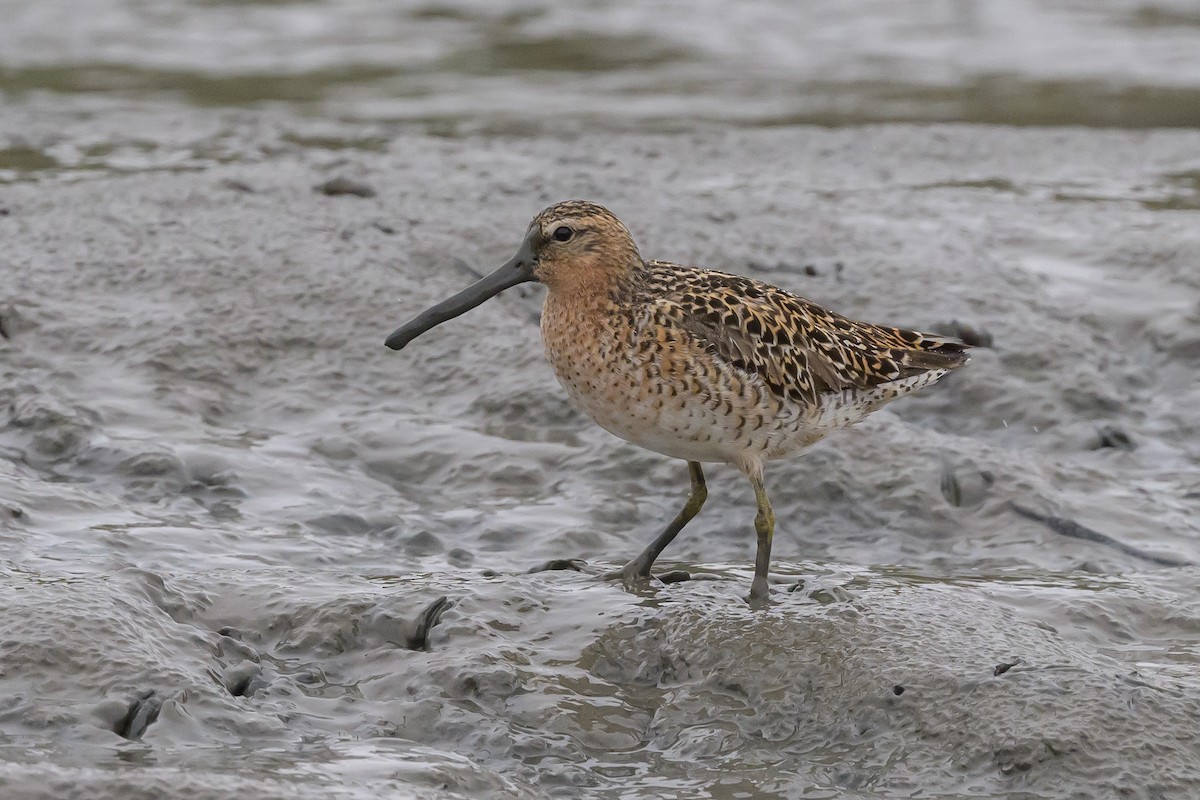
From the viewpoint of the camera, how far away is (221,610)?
4453mm

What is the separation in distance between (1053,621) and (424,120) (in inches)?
287

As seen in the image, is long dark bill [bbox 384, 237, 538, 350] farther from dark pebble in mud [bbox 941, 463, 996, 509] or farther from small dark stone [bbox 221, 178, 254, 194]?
small dark stone [bbox 221, 178, 254, 194]

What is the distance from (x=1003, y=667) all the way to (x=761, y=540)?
36.8 inches

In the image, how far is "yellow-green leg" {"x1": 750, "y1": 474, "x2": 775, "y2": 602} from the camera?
470 cm

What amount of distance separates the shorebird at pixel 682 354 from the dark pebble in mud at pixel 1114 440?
1.50 m

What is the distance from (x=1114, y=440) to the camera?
20.7 ft

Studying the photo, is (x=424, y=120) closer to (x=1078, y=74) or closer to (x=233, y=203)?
(x=233, y=203)

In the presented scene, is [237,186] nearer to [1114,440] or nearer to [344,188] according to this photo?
[344,188]

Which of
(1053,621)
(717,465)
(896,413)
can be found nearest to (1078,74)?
(896,413)

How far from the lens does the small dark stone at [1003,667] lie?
13.5ft

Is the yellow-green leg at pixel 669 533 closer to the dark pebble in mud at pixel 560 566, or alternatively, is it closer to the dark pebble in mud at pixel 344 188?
the dark pebble in mud at pixel 560 566

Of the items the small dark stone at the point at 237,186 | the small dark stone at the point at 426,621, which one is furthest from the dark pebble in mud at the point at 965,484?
the small dark stone at the point at 237,186

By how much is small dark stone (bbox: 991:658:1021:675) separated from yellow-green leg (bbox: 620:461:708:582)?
1194mm

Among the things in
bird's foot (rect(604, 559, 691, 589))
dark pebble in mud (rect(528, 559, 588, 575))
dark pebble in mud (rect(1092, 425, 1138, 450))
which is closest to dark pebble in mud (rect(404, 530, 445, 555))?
dark pebble in mud (rect(528, 559, 588, 575))
